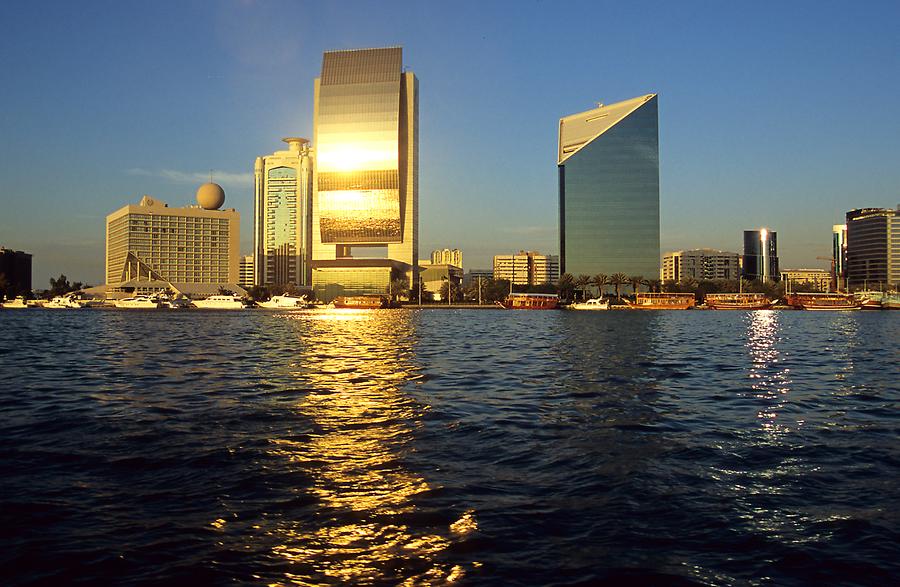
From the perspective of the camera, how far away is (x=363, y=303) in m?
193

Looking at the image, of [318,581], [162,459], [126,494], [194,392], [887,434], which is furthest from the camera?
[194,392]

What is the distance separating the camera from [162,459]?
1181 cm

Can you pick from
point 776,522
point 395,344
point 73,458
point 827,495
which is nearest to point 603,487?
point 776,522

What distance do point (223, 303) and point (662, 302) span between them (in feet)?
415

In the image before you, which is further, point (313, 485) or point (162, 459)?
point (162, 459)

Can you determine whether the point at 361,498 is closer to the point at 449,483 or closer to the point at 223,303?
the point at 449,483

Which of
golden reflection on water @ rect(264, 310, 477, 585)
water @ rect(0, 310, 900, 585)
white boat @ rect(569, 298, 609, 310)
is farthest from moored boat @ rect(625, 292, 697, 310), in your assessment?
golden reflection on water @ rect(264, 310, 477, 585)

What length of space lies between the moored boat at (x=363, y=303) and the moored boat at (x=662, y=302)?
74.1m

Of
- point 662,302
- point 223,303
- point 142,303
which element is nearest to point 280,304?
point 223,303

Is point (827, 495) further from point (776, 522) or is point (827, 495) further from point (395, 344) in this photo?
point (395, 344)

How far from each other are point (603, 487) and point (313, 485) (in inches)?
181

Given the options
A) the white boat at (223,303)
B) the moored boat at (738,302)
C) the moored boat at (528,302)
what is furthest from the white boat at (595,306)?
the white boat at (223,303)

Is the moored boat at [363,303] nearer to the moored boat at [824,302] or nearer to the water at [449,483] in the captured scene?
the moored boat at [824,302]

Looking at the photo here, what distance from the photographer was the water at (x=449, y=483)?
730cm
